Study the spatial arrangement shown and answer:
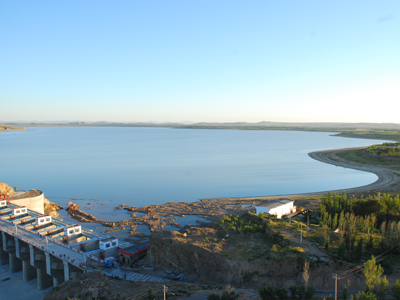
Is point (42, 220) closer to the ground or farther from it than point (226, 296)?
closer to the ground

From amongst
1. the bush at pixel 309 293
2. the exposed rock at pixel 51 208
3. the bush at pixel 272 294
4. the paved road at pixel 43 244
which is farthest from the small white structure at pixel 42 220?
the bush at pixel 309 293

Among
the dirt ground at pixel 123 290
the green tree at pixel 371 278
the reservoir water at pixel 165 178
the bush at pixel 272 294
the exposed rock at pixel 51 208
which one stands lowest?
the exposed rock at pixel 51 208

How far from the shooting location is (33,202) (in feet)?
→ 145

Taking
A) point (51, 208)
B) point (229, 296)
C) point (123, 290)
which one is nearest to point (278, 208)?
point (229, 296)

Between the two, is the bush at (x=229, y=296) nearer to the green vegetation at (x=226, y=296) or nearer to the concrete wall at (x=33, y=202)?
the green vegetation at (x=226, y=296)

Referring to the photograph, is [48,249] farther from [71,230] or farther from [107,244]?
[107,244]

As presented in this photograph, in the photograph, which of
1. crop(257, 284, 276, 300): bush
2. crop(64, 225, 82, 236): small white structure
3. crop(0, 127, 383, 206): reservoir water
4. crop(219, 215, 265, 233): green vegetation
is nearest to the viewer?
crop(257, 284, 276, 300): bush

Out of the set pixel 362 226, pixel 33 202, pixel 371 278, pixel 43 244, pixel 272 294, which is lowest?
pixel 33 202

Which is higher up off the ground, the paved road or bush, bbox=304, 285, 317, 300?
bush, bbox=304, 285, 317, 300

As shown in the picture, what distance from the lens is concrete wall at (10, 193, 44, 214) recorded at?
43.8m

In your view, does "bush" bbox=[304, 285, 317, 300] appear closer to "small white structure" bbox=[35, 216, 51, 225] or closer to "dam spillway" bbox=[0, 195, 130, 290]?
"dam spillway" bbox=[0, 195, 130, 290]

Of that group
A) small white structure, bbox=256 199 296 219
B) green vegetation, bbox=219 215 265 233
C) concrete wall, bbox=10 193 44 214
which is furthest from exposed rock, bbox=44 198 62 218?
small white structure, bbox=256 199 296 219

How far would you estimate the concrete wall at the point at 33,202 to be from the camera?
43781mm

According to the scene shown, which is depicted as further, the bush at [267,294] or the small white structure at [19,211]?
the small white structure at [19,211]
